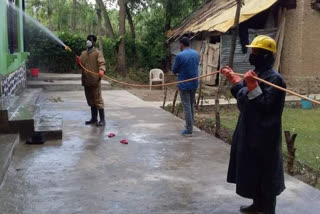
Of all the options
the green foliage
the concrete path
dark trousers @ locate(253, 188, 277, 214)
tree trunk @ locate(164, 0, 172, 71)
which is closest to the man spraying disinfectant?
the concrete path

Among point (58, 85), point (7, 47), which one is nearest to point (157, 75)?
point (58, 85)

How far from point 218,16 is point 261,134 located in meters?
13.4

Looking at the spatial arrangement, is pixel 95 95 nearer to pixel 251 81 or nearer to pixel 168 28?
pixel 251 81

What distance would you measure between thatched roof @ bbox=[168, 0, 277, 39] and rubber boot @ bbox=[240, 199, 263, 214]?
34.4ft

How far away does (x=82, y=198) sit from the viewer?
432 centimetres

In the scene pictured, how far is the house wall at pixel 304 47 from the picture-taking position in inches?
555

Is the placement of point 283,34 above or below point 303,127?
above

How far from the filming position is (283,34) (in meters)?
14.8

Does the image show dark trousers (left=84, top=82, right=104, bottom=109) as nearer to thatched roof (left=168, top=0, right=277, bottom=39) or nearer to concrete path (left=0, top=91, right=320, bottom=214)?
concrete path (left=0, top=91, right=320, bottom=214)

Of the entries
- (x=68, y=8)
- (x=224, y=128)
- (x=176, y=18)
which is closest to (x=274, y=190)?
(x=224, y=128)

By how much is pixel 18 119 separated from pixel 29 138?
1.16ft

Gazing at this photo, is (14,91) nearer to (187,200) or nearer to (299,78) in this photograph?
(187,200)

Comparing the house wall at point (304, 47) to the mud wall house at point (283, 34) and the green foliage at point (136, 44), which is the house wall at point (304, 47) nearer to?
the mud wall house at point (283, 34)

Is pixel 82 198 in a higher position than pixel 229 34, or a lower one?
lower
